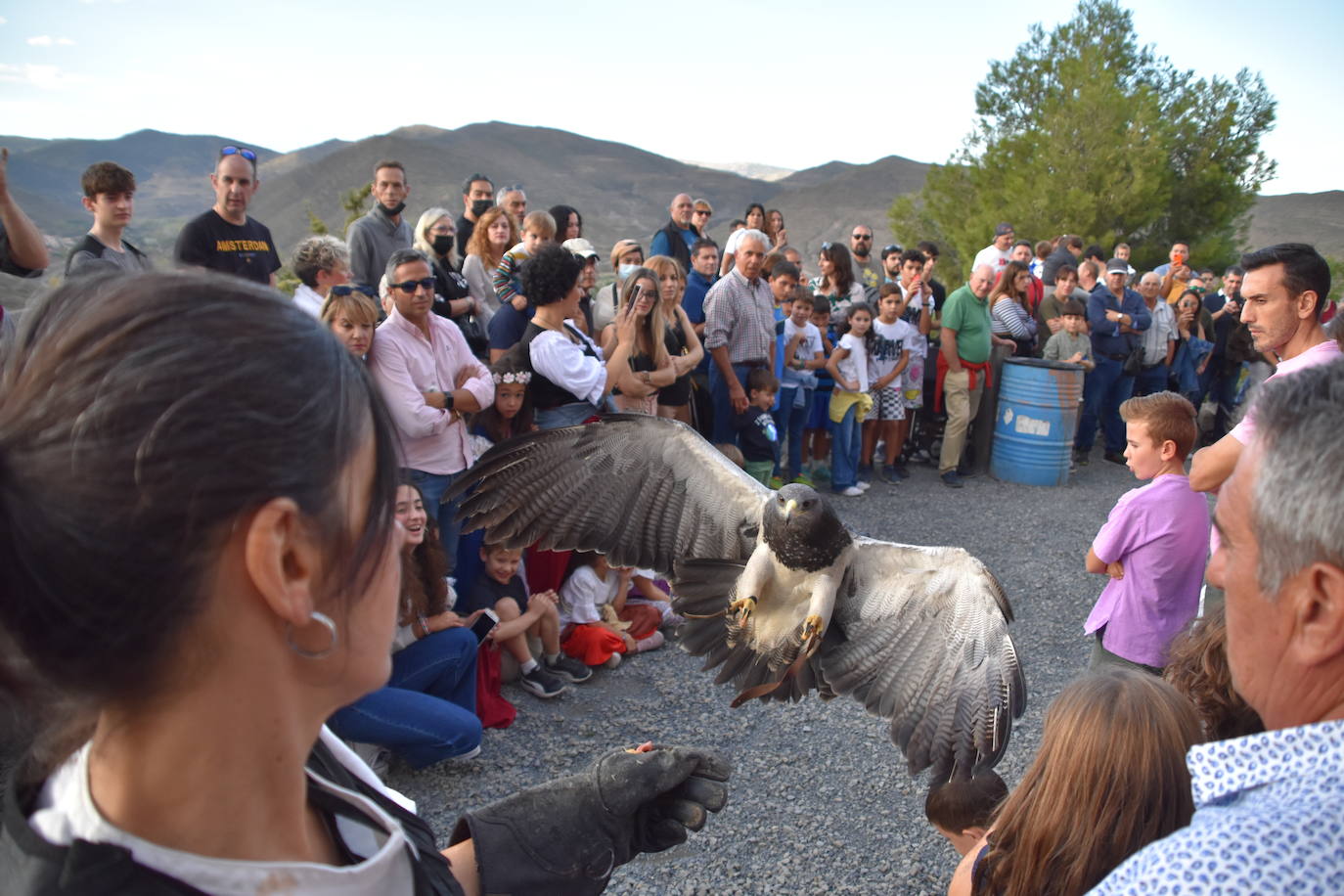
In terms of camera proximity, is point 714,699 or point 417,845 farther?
point 714,699

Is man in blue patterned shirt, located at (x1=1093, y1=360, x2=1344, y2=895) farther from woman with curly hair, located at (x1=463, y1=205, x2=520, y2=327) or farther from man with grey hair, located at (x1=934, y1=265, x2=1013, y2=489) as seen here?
man with grey hair, located at (x1=934, y1=265, x2=1013, y2=489)

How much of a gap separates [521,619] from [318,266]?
2.33 m

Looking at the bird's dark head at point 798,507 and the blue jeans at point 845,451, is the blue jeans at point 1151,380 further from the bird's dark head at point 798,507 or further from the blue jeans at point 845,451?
the bird's dark head at point 798,507

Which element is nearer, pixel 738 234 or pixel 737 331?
pixel 737 331

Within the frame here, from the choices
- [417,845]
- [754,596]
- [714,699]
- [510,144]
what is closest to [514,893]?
[417,845]

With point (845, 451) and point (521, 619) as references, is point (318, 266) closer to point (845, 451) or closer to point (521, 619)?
point (521, 619)

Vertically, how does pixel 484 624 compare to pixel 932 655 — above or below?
below

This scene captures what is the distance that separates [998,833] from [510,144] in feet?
150

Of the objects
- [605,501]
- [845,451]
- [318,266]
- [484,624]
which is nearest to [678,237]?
[845,451]

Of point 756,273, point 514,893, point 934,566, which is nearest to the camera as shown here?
point 514,893

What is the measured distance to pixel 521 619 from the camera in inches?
182

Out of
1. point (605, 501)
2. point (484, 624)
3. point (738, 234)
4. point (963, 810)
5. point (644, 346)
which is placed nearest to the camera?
point (963, 810)

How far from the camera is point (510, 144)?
43656 mm

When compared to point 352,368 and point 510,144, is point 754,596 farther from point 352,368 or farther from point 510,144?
point 510,144
